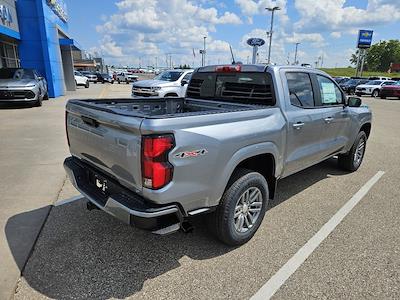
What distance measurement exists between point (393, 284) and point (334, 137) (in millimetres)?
2587

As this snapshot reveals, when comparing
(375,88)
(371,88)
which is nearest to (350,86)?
(371,88)

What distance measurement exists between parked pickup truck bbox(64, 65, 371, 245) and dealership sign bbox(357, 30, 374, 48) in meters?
65.2

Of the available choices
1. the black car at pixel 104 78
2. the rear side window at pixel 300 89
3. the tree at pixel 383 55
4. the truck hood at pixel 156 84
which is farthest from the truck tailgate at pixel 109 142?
the tree at pixel 383 55

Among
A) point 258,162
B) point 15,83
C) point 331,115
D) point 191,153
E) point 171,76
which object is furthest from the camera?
point 171,76

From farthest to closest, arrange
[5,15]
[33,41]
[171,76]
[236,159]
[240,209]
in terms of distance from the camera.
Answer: [33,41] < [5,15] < [171,76] < [240,209] < [236,159]

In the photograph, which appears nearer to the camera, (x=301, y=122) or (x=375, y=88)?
(x=301, y=122)

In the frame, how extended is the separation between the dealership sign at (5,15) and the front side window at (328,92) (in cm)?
1563

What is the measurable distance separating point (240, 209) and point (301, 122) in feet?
4.60

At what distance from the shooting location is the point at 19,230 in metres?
3.62

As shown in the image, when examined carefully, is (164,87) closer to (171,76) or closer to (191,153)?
(171,76)

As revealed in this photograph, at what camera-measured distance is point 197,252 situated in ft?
10.7

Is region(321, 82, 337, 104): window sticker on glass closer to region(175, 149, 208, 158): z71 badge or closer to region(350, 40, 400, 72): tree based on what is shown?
region(175, 149, 208, 158): z71 badge

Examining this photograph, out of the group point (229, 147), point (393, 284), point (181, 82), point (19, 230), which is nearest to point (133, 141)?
point (229, 147)

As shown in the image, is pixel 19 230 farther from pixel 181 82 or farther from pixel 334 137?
pixel 181 82
